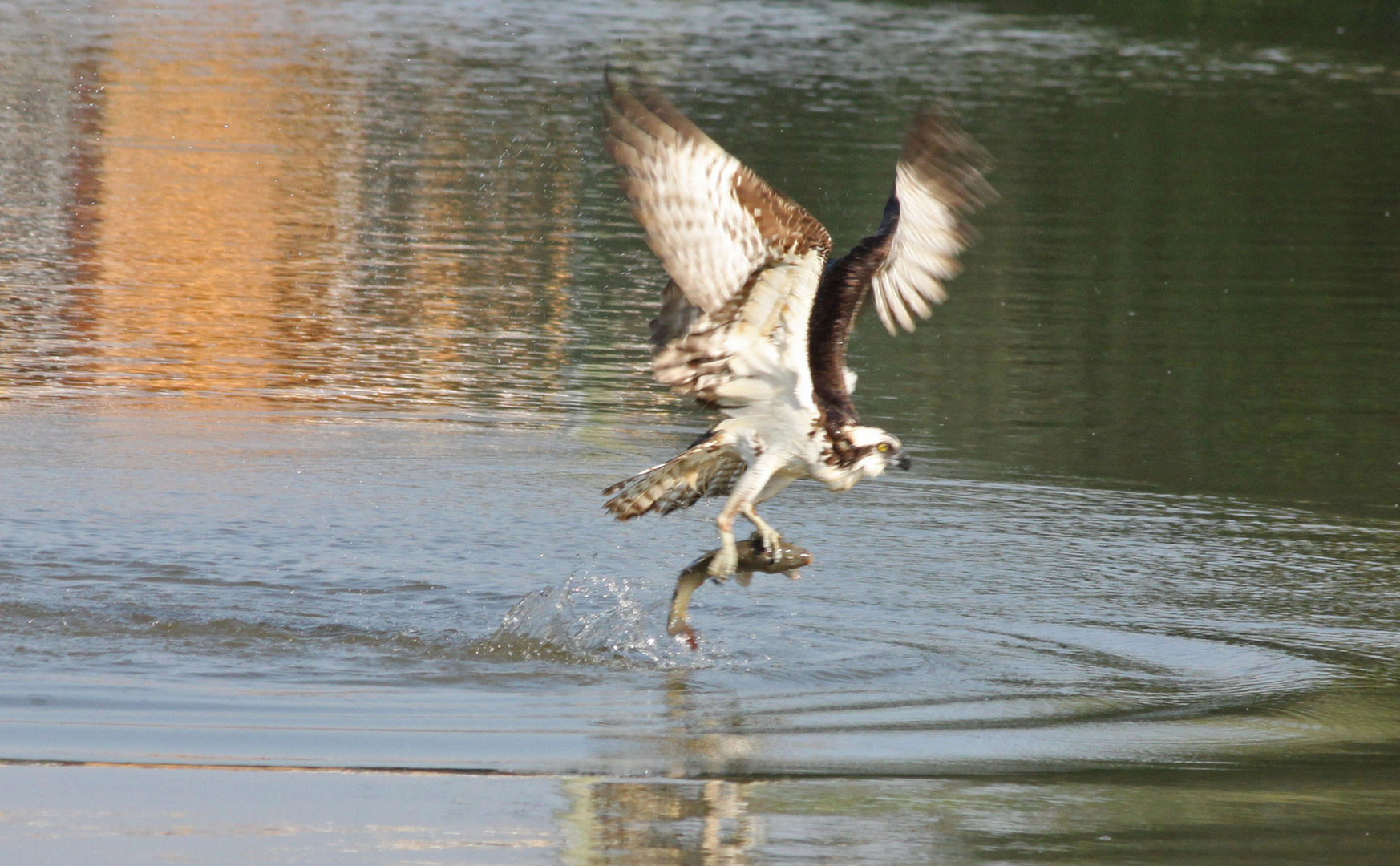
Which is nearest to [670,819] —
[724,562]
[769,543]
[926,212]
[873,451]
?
[724,562]

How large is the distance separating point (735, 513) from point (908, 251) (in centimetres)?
120

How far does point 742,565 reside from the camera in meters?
7.27

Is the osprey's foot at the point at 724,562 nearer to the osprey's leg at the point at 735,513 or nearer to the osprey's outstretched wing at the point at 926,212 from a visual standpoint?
the osprey's leg at the point at 735,513

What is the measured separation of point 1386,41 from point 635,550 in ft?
124

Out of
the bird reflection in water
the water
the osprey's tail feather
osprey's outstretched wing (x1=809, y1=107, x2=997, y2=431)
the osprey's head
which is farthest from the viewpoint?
the osprey's tail feather

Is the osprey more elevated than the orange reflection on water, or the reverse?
the osprey

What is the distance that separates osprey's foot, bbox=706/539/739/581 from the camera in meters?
7.10

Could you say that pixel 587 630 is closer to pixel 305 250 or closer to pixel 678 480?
pixel 678 480

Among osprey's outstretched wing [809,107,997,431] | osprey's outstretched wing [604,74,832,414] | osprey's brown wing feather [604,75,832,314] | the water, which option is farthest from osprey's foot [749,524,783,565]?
osprey's brown wing feather [604,75,832,314]

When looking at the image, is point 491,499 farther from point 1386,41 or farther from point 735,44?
point 1386,41

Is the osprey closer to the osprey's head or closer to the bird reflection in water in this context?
the osprey's head

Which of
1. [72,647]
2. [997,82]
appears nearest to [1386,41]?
[997,82]

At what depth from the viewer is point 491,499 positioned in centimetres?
920

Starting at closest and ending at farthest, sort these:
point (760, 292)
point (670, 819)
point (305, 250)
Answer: point (670, 819), point (760, 292), point (305, 250)
